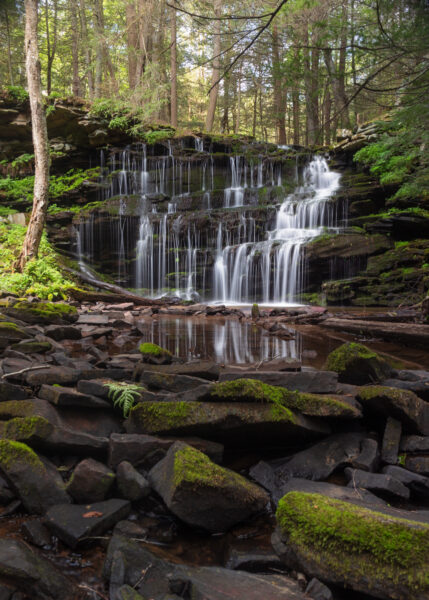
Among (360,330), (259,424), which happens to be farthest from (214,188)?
(259,424)

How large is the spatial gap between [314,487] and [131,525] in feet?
3.44

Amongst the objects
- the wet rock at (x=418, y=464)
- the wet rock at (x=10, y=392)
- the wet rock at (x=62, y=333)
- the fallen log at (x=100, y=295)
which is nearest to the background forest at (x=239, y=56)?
the wet rock at (x=418, y=464)

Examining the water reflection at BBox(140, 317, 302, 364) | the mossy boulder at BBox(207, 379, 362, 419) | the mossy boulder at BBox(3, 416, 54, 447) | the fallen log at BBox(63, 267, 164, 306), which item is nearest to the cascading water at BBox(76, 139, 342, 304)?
the fallen log at BBox(63, 267, 164, 306)

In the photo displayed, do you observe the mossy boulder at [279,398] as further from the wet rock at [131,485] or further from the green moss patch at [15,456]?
the green moss patch at [15,456]

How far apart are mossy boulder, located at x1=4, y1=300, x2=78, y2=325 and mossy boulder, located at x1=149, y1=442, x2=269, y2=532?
566cm

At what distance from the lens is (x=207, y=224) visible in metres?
17.7

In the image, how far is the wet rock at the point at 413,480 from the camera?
2262 mm

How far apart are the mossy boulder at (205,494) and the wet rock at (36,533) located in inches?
22.9

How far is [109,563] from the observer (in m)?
1.65

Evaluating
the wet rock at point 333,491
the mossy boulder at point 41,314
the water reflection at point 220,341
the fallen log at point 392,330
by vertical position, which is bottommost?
the water reflection at point 220,341

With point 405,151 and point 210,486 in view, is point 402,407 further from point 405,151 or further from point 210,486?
point 405,151

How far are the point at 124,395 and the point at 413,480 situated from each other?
2.00m

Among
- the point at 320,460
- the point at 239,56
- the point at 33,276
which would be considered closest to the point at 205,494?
the point at 320,460

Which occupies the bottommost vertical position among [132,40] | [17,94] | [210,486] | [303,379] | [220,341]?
[220,341]
